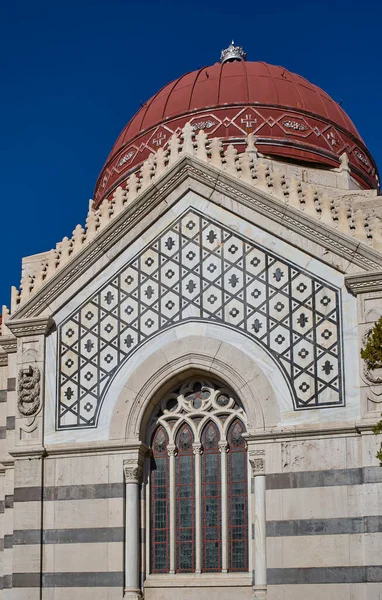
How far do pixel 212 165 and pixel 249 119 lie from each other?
761 centimetres

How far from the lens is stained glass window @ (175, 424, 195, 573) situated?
74.8ft

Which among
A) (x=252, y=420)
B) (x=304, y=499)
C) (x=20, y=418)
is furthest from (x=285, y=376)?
(x=20, y=418)

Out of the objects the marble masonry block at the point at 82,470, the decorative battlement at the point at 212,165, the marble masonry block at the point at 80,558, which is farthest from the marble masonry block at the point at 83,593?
the decorative battlement at the point at 212,165

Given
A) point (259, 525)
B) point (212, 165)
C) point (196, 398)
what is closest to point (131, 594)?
point (259, 525)

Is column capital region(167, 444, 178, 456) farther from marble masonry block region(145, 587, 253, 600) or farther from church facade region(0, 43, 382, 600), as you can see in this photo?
marble masonry block region(145, 587, 253, 600)

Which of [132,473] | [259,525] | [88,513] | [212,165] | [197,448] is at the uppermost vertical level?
[212,165]

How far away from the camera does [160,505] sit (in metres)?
23.2

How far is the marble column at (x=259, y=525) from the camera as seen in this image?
2158 centimetres

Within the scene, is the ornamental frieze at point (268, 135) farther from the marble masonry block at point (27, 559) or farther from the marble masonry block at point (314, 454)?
the marble masonry block at point (27, 559)

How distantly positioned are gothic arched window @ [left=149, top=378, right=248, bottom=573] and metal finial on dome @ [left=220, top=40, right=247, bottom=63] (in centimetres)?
1594

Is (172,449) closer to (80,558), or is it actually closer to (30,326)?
(80,558)

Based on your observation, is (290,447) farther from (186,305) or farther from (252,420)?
(186,305)

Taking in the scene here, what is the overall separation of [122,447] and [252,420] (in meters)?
2.77

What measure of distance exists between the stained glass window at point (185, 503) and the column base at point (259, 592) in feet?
5.23
